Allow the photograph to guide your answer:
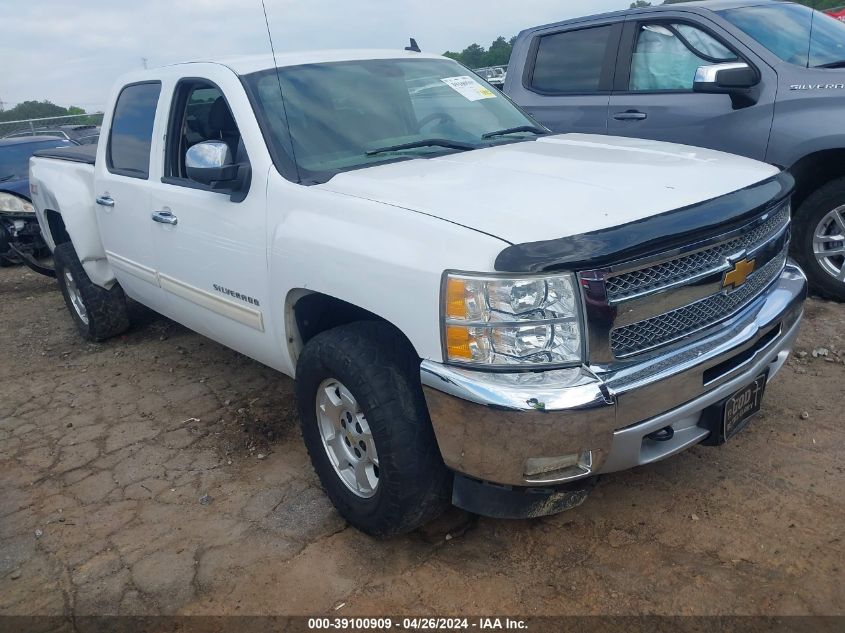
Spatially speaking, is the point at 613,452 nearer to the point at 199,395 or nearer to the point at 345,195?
the point at 345,195

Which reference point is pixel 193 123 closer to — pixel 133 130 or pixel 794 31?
pixel 133 130

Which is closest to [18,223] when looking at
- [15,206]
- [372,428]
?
[15,206]

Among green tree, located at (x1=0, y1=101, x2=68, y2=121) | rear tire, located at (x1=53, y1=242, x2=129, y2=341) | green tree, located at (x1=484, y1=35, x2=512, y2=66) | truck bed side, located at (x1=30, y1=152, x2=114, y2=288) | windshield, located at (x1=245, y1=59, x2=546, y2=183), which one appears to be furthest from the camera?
green tree, located at (x1=0, y1=101, x2=68, y2=121)

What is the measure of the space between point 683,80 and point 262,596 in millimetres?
4419

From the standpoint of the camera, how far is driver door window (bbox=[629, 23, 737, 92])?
505cm

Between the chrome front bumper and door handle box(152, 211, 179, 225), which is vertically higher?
door handle box(152, 211, 179, 225)

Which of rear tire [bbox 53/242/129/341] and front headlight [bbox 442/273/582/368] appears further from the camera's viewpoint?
rear tire [bbox 53/242/129/341]

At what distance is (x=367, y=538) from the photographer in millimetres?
2953

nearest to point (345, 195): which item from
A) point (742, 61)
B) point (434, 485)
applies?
point (434, 485)

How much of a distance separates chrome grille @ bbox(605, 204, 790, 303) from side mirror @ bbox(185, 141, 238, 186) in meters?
1.73

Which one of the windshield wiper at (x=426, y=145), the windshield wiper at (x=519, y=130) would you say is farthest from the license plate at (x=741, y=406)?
the windshield wiper at (x=519, y=130)

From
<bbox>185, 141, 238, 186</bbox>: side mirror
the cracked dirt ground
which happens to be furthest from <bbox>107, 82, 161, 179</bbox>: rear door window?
the cracked dirt ground

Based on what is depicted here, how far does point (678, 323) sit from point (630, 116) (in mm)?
3350

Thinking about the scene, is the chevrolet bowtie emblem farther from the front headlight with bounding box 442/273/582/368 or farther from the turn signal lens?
the turn signal lens
